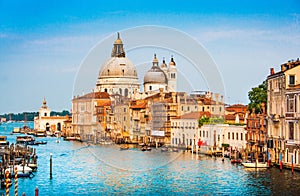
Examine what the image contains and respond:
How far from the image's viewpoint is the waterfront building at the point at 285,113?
84.6 feet

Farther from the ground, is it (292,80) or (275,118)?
(292,80)

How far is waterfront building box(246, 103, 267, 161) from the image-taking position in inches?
1175

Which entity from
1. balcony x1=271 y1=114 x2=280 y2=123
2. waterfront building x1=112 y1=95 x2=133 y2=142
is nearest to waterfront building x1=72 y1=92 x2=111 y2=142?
waterfront building x1=112 y1=95 x2=133 y2=142

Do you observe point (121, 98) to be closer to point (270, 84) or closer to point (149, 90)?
point (149, 90)

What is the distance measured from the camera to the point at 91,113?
59.9m

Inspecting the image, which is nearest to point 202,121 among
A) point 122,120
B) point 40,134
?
point 122,120

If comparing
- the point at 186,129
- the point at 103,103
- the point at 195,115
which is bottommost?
the point at 186,129

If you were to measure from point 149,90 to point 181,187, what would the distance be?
45209mm

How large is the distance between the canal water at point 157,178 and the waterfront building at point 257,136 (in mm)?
1303

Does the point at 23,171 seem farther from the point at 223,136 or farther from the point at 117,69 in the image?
the point at 117,69

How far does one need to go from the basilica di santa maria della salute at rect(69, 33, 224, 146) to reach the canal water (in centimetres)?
954

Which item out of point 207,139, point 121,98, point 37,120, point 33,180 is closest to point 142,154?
point 207,139

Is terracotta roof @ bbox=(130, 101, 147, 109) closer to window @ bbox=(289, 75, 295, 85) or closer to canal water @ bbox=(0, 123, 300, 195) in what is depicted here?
canal water @ bbox=(0, 123, 300, 195)

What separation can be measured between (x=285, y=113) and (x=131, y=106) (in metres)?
28.6
